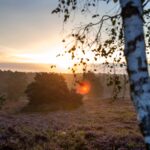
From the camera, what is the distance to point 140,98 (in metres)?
6.82

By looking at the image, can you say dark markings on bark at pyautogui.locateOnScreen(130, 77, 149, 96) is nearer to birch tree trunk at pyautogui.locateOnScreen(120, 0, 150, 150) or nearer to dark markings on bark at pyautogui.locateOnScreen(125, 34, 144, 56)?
birch tree trunk at pyautogui.locateOnScreen(120, 0, 150, 150)

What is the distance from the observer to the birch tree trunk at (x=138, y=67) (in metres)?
6.81

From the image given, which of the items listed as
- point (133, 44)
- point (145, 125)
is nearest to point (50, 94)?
point (145, 125)

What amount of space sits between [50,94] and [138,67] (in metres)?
54.8

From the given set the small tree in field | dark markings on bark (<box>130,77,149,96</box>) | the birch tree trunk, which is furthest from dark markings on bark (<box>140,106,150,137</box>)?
the small tree in field

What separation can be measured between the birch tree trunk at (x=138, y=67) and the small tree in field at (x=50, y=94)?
52.9m

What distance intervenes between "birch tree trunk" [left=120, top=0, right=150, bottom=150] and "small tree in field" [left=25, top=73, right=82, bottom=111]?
5289 centimetres

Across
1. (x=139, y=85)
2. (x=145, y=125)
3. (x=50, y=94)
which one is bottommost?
(x=145, y=125)

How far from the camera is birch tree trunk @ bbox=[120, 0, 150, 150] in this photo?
6.81 meters

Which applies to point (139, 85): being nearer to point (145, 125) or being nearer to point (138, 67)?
point (138, 67)

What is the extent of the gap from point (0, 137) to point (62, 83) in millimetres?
41455

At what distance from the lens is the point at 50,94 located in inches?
2414

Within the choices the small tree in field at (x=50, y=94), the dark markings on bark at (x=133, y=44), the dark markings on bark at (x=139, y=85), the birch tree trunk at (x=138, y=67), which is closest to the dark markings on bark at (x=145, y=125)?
the birch tree trunk at (x=138, y=67)

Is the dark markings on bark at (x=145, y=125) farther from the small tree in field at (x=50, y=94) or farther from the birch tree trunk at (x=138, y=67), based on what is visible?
the small tree in field at (x=50, y=94)
